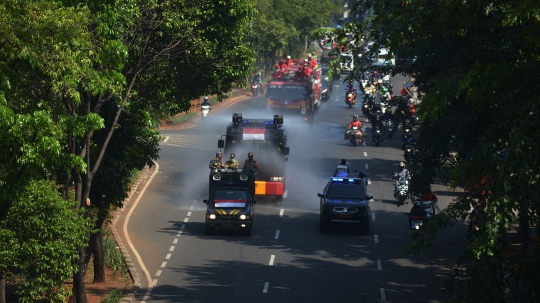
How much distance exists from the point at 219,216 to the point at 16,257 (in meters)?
11.9

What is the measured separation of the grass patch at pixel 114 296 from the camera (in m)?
21.0

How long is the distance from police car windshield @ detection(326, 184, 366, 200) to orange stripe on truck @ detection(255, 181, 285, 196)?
157 inches

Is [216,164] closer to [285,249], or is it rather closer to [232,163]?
[232,163]

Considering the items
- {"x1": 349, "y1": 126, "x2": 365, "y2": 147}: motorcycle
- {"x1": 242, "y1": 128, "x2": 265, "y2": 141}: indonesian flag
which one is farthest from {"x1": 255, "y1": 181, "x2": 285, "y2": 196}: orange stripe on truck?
{"x1": 349, "y1": 126, "x2": 365, "y2": 147}: motorcycle

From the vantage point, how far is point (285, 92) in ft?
174

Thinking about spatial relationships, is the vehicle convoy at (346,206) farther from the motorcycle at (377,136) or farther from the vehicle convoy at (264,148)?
the motorcycle at (377,136)

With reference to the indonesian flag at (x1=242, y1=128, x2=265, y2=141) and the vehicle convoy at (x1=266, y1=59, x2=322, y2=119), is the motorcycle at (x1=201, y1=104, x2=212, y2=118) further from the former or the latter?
the indonesian flag at (x1=242, y1=128, x2=265, y2=141)

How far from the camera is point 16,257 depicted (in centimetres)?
1619

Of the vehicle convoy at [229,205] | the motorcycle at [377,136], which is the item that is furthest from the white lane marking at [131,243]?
the motorcycle at [377,136]

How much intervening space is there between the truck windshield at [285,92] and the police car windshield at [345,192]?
948 inches

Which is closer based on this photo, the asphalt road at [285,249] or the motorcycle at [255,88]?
the asphalt road at [285,249]

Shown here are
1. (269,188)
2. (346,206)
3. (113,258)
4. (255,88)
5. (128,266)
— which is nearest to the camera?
(128,266)

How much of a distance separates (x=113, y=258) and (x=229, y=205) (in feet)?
14.5

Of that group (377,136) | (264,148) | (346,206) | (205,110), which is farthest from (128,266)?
(205,110)
